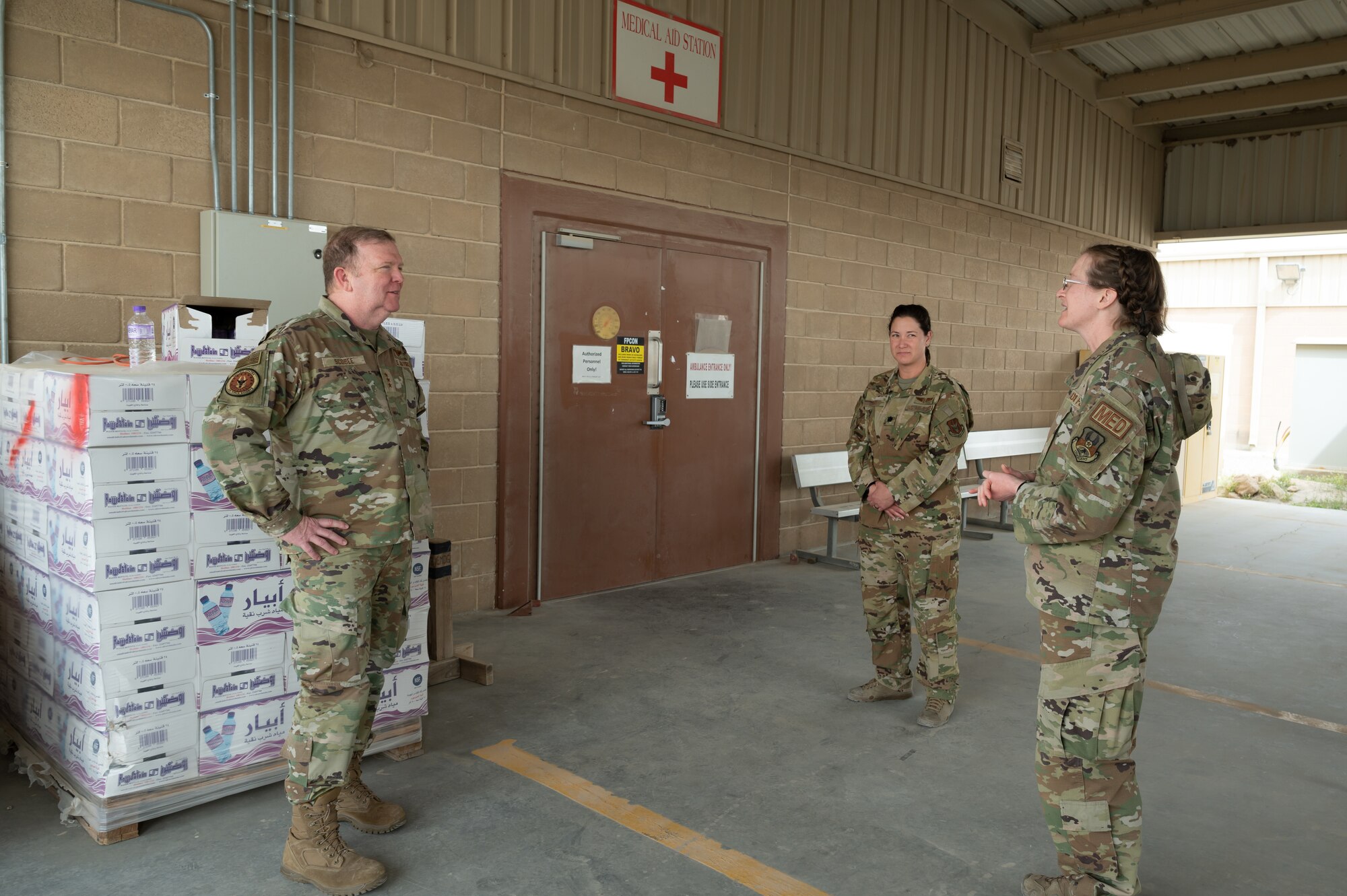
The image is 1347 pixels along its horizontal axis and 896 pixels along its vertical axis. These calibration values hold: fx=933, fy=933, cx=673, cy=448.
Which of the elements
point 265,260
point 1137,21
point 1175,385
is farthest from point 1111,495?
point 1137,21

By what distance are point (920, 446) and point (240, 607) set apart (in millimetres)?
2552

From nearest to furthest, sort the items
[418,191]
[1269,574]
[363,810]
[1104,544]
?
[1104,544] → [363,810] → [418,191] → [1269,574]

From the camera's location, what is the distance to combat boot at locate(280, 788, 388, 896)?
8.11 ft

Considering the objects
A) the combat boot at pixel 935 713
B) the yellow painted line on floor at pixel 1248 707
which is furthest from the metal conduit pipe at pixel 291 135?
the yellow painted line on floor at pixel 1248 707

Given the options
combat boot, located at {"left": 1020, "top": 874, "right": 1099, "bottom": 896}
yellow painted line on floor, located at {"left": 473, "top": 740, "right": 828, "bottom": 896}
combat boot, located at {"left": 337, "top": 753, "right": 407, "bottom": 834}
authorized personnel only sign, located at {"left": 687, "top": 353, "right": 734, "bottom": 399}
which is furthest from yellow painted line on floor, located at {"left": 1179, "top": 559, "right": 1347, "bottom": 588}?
combat boot, located at {"left": 337, "top": 753, "right": 407, "bottom": 834}

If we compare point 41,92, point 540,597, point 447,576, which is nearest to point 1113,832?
point 447,576

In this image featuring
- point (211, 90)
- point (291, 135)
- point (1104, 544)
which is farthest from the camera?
point (291, 135)

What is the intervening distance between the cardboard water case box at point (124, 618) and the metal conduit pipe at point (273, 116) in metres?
2.13

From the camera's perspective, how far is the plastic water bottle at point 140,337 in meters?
3.28

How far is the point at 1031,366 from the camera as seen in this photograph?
412 inches

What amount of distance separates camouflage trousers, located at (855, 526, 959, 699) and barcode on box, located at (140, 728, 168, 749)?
258 centimetres

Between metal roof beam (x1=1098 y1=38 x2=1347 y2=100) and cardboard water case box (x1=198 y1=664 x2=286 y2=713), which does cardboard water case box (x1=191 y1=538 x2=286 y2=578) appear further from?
metal roof beam (x1=1098 y1=38 x2=1347 y2=100)

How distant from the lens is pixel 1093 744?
2299 millimetres

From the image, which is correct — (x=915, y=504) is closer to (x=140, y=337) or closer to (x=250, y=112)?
(x=140, y=337)
